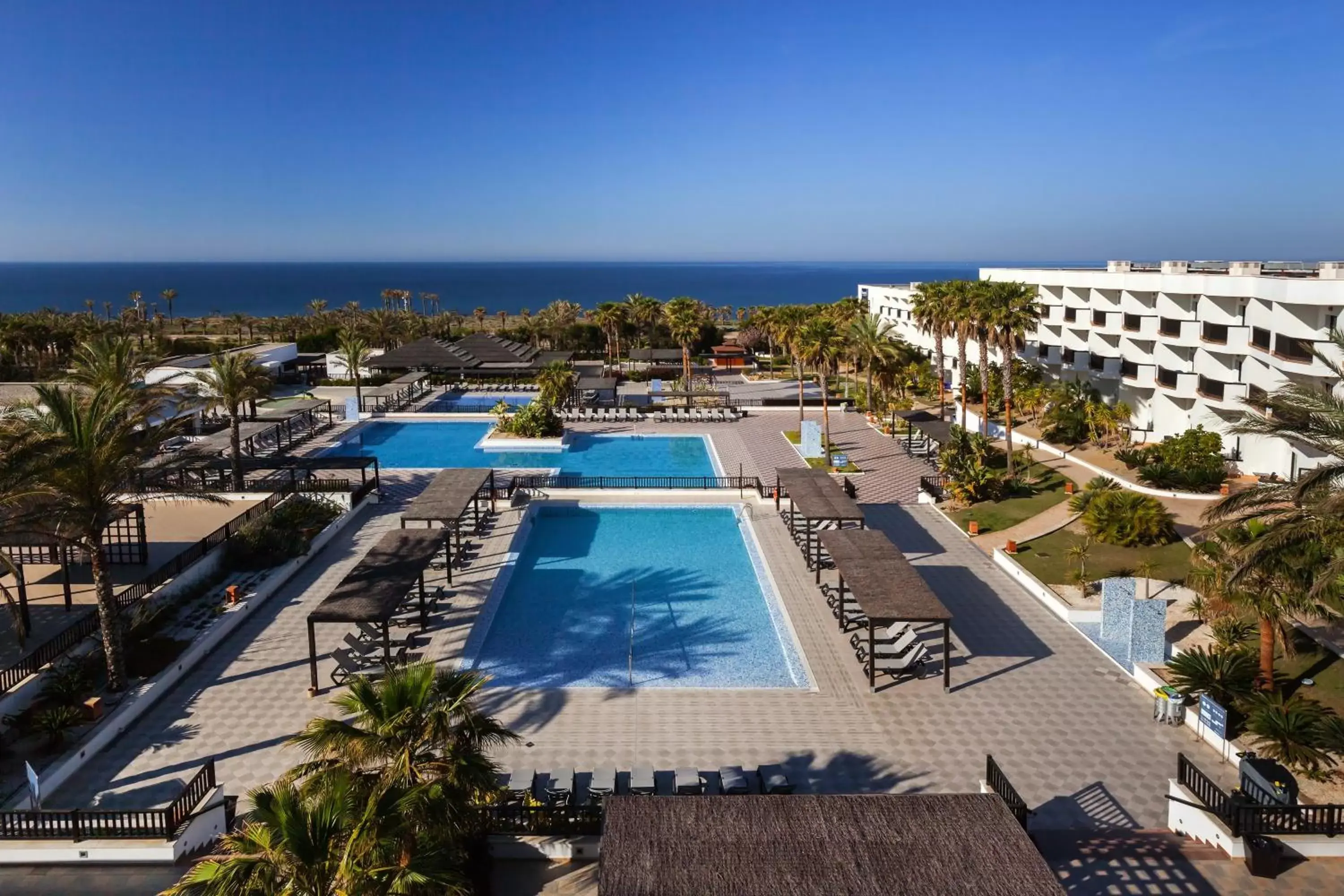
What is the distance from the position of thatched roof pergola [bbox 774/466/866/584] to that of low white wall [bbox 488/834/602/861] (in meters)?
12.1

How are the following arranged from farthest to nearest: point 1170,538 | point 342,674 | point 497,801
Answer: point 1170,538 → point 342,674 → point 497,801

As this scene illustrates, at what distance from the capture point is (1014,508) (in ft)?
96.5

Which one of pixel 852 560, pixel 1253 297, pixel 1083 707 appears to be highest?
pixel 1253 297

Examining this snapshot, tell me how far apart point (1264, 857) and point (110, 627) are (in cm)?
1867

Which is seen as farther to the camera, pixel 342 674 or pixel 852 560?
pixel 852 560

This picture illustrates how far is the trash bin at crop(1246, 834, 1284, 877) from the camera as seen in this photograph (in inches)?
446

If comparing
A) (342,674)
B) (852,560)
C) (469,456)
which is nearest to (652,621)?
(852,560)

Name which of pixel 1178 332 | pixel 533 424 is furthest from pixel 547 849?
pixel 1178 332

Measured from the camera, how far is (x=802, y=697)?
1683 cm

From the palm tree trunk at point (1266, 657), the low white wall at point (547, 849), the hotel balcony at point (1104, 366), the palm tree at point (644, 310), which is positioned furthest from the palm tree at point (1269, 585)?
the palm tree at point (644, 310)

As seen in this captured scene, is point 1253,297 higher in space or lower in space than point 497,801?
higher

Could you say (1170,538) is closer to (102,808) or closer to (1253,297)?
(1253,297)

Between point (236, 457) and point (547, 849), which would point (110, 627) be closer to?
point (547, 849)

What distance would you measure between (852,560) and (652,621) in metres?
4.88
